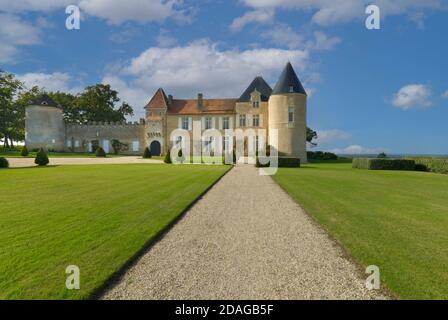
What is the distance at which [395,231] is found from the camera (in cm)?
572

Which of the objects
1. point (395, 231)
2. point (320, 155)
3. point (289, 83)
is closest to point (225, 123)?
point (289, 83)

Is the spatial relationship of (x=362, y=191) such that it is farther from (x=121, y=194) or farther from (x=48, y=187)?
(x=48, y=187)

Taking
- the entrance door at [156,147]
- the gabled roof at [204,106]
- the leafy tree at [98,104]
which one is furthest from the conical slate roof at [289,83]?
the leafy tree at [98,104]

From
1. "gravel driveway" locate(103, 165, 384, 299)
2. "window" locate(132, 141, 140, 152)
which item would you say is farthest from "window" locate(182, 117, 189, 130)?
"gravel driveway" locate(103, 165, 384, 299)

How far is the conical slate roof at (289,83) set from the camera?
104 ft

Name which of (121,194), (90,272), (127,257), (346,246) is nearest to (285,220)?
(346,246)

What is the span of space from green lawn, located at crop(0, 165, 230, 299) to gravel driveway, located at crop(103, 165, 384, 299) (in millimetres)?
426

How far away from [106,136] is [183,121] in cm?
1280

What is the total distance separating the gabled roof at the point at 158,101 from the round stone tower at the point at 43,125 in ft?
47.4

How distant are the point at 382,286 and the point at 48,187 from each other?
10.6 metres

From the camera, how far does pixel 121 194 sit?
30.3 ft

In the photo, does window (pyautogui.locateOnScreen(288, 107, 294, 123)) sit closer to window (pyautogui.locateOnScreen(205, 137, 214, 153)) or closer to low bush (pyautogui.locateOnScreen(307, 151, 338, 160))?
low bush (pyautogui.locateOnScreen(307, 151, 338, 160))

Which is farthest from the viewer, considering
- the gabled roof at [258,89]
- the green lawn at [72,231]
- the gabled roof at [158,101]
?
the gabled roof at [158,101]

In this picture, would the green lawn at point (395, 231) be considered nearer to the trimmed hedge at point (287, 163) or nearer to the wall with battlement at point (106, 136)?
the trimmed hedge at point (287, 163)
